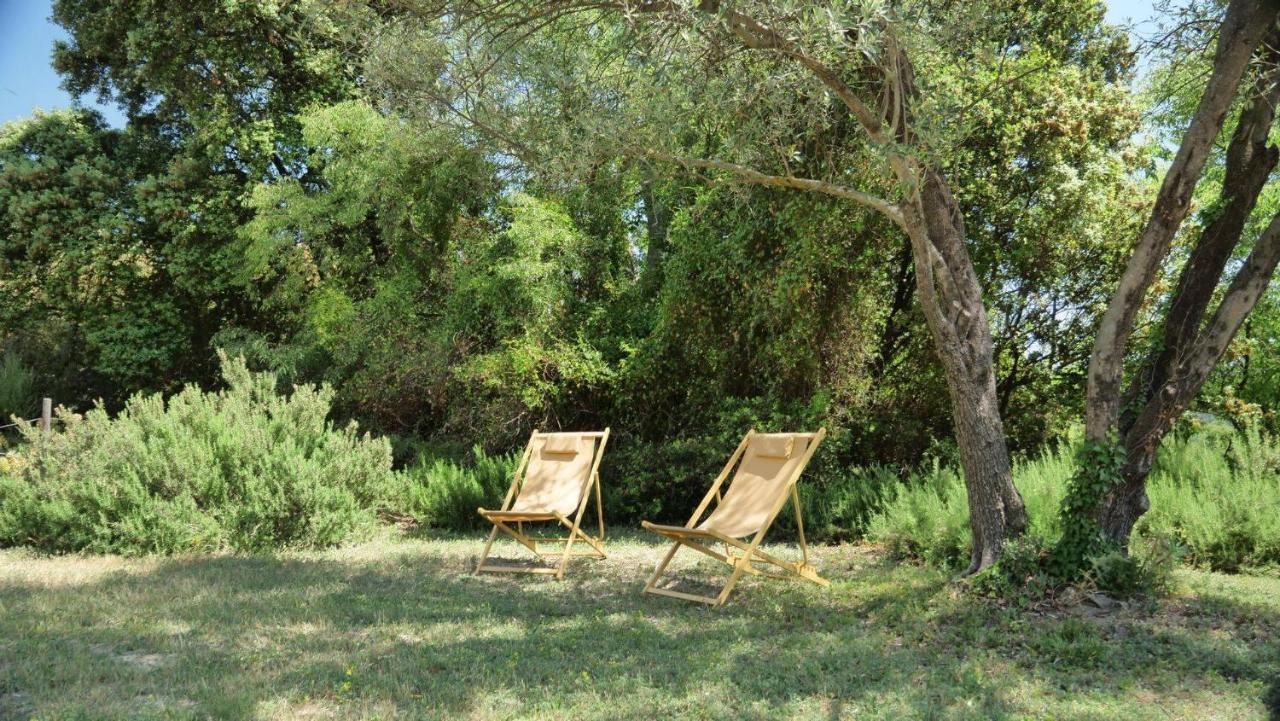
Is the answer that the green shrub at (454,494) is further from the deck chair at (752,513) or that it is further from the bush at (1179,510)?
the bush at (1179,510)

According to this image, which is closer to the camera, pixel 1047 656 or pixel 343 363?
pixel 1047 656

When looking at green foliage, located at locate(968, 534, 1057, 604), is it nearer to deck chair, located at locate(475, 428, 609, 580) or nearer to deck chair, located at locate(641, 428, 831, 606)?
deck chair, located at locate(641, 428, 831, 606)

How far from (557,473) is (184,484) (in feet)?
9.39

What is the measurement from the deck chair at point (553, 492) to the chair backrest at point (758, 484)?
A: 3.47 ft

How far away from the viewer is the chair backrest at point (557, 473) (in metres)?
6.50

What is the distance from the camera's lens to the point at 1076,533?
186 inches

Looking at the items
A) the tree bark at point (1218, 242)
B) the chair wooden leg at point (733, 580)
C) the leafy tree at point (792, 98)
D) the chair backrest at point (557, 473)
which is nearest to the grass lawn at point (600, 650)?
the chair wooden leg at point (733, 580)

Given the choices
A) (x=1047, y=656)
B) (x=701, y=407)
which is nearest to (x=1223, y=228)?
(x=1047, y=656)

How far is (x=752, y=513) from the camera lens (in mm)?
5539

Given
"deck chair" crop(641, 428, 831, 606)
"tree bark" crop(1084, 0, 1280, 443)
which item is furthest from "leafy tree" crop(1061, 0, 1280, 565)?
"deck chair" crop(641, 428, 831, 606)

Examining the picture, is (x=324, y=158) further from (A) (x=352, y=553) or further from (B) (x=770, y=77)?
(B) (x=770, y=77)

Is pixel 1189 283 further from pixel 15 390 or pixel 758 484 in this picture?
pixel 15 390

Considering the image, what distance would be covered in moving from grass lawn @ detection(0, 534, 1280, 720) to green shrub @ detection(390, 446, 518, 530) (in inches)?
102

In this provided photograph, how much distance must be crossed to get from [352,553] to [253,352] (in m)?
6.74
